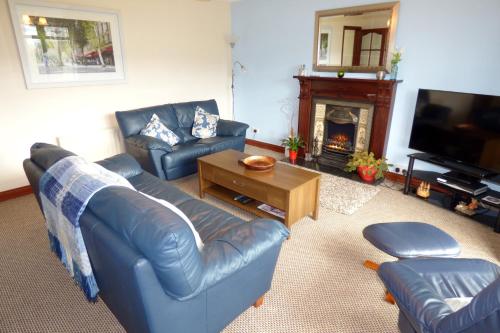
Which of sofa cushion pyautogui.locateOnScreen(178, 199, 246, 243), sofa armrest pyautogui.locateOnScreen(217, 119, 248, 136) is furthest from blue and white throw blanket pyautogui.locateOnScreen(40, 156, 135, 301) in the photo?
sofa armrest pyautogui.locateOnScreen(217, 119, 248, 136)

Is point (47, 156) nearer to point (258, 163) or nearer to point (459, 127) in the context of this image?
point (258, 163)

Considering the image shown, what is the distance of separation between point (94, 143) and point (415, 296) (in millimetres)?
3874

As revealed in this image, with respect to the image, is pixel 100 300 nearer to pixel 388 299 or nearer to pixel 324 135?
pixel 388 299

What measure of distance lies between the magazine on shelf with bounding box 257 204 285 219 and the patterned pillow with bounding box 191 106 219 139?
1.79 metres

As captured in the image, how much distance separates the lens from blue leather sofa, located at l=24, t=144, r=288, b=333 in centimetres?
118

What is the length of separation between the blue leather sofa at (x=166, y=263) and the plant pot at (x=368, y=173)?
242 cm

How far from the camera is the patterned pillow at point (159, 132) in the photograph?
3.90 m

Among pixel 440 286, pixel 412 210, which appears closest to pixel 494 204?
pixel 412 210

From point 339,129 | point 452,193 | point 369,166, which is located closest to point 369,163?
point 369,166

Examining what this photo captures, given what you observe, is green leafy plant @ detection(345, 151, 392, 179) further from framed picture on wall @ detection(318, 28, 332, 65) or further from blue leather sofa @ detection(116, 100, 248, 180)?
blue leather sofa @ detection(116, 100, 248, 180)

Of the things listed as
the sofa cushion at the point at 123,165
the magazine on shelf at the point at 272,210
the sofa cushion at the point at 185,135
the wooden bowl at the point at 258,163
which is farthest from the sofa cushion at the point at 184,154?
the magazine on shelf at the point at 272,210

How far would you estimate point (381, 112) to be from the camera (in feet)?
12.4

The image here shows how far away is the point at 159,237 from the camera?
1134mm

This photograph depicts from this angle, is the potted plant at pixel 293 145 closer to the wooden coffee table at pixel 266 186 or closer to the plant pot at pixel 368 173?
the plant pot at pixel 368 173
